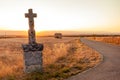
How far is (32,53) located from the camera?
15078mm

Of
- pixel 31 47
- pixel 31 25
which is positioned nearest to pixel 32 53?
pixel 31 47

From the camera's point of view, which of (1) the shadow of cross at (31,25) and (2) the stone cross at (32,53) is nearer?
(2) the stone cross at (32,53)

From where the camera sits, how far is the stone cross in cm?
1499

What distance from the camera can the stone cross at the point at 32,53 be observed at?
1499cm

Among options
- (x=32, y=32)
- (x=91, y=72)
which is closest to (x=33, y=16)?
(x=32, y=32)

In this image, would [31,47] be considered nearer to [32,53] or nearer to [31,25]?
[32,53]

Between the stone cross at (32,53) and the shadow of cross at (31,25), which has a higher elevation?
the shadow of cross at (31,25)

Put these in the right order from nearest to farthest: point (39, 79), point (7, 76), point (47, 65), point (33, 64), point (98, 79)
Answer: point (98, 79)
point (39, 79)
point (7, 76)
point (33, 64)
point (47, 65)

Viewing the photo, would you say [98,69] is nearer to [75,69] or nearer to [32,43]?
[75,69]

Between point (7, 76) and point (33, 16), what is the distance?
3.72 m

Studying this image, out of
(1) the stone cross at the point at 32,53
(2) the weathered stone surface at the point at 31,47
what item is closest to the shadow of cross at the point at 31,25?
(1) the stone cross at the point at 32,53

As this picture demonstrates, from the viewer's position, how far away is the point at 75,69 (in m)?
15.4

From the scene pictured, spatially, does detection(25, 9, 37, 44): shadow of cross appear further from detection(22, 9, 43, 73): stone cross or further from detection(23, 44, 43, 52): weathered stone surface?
detection(23, 44, 43, 52): weathered stone surface

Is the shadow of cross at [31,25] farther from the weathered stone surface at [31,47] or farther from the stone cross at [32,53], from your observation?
the weathered stone surface at [31,47]
